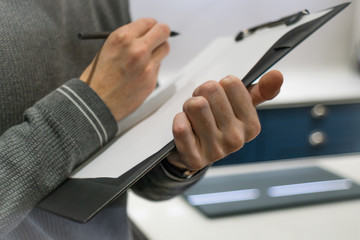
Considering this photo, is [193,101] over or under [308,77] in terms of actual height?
over

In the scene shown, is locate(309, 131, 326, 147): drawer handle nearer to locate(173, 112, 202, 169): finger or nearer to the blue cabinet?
the blue cabinet

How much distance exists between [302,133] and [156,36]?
0.81 meters

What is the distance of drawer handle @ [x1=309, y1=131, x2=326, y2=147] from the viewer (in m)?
1.07

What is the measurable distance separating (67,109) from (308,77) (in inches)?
41.0

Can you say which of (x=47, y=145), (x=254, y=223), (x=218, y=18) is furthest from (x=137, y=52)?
(x=218, y=18)

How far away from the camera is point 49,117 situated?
11.6 inches

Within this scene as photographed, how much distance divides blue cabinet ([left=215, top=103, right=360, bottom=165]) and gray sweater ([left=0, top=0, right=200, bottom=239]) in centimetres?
61

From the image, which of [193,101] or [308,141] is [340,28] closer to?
[308,141]

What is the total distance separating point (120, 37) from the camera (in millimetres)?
364

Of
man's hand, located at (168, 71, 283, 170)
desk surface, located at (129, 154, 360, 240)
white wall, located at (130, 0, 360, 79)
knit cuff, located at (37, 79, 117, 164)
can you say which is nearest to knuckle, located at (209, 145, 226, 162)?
man's hand, located at (168, 71, 283, 170)

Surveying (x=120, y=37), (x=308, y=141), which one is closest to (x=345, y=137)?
(x=308, y=141)

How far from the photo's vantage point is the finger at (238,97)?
0.25m

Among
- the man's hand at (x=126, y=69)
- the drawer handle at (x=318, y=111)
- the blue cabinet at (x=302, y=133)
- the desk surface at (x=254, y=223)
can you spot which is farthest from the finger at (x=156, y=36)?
the drawer handle at (x=318, y=111)

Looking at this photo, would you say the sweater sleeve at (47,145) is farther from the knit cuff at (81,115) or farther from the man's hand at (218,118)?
the man's hand at (218,118)
